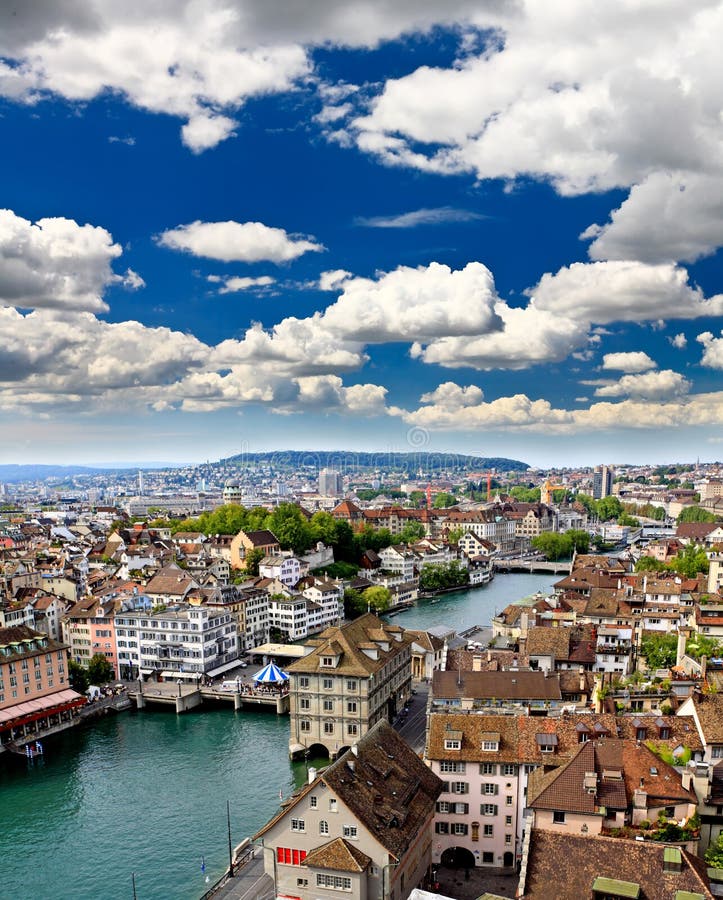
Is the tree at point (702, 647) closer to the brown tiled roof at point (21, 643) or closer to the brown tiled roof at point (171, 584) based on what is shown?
the brown tiled roof at point (21, 643)

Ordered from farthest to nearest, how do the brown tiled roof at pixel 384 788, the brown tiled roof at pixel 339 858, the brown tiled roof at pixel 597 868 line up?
1. the brown tiled roof at pixel 384 788
2. the brown tiled roof at pixel 339 858
3. the brown tiled roof at pixel 597 868

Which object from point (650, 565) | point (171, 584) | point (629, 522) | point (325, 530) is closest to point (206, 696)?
point (171, 584)

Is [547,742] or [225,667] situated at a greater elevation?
[547,742]

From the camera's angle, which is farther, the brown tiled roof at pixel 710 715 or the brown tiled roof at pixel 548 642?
the brown tiled roof at pixel 548 642

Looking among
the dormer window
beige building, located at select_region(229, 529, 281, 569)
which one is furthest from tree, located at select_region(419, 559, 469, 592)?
the dormer window

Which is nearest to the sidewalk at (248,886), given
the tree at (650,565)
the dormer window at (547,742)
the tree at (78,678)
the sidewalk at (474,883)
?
the sidewalk at (474,883)

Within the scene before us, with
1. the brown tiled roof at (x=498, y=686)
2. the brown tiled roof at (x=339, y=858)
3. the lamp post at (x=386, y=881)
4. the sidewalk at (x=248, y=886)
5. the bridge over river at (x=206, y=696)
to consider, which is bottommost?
the bridge over river at (x=206, y=696)

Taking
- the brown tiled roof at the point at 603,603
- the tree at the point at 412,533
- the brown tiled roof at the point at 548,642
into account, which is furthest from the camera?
the tree at the point at 412,533

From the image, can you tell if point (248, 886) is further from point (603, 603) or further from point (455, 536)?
point (455, 536)
